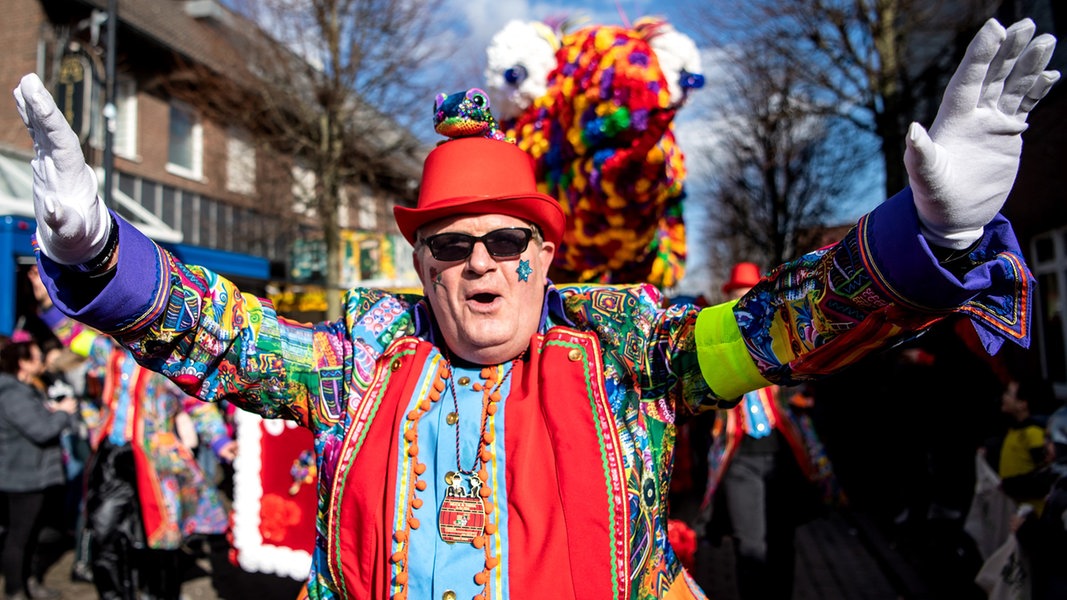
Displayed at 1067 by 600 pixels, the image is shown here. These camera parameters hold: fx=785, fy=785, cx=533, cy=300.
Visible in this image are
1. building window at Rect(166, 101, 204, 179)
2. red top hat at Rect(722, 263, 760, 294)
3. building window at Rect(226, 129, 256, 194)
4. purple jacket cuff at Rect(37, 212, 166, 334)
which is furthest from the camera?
building window at Rect(166, 101, 204, 179)

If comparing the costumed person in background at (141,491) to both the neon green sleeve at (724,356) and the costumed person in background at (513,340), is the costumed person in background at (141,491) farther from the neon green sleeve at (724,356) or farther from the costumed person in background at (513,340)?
the neon green sleeve at (724,356)

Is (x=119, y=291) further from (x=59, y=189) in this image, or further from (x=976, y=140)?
(x=976, y=140)

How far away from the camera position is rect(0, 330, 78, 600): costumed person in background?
4855 mm

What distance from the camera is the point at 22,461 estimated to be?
4953 millimetres

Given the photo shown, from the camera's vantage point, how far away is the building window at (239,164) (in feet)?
43.8

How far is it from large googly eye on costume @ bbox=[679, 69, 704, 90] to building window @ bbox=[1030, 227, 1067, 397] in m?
5.95

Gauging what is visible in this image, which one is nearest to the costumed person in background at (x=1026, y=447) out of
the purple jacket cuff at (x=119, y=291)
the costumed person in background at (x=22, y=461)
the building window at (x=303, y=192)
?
the purple jacket cuff at (x=119, y=291)

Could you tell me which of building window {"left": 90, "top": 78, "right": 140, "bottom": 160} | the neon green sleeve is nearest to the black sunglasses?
the neon green sleeve

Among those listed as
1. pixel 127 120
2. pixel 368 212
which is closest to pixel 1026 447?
pixel 368 212

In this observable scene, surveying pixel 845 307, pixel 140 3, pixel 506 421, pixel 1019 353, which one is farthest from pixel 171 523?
pixel 140 3

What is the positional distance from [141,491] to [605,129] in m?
3.34

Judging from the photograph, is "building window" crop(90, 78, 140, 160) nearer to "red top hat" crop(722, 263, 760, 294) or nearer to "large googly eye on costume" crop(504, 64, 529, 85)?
"red top hat" crop(722, 263, 760, 294)

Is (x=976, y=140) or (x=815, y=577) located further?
(x=815, y=577)

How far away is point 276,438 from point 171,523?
801mm
